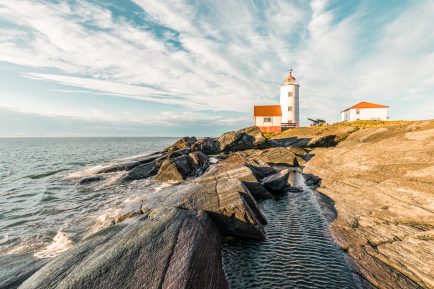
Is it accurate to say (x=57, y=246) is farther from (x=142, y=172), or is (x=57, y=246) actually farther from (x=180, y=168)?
(x=142, y=172)

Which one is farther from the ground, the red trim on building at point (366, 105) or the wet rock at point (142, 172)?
the red trim on building at point (366, 105)

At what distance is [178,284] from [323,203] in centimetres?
1124

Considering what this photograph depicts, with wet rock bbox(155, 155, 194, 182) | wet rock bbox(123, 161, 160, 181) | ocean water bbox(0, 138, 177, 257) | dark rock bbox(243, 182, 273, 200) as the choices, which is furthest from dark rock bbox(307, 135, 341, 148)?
ocean water bbox(0, 138, 177, 257)

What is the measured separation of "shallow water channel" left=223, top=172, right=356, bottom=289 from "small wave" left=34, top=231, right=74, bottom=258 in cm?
743

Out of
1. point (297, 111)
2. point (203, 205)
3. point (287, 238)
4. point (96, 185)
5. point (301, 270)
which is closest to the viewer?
point (301, 270)

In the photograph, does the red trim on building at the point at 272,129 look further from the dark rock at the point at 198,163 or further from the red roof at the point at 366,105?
the dark rock at the point at 198,163

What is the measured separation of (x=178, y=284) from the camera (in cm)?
506

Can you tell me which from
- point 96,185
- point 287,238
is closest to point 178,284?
point 287,238

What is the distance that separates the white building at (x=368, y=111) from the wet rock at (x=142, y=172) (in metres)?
69.7

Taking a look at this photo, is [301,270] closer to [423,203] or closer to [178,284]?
[178,284]

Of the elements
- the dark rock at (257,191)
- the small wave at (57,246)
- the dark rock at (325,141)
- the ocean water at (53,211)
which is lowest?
the ocean water at (53,211)

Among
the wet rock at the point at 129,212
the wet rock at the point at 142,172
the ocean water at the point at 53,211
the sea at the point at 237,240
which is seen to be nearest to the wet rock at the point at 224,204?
the wet rock at the point at 129,212

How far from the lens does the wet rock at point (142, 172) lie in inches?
1005

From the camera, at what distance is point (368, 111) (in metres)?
71.6
